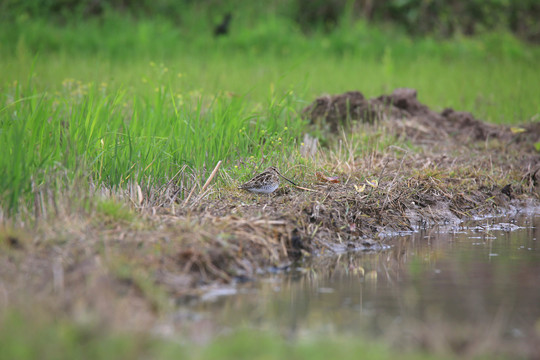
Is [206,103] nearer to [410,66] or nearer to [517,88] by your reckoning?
[517,88]

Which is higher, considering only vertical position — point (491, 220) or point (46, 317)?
point (46, 317)

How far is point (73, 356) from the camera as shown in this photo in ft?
9.02

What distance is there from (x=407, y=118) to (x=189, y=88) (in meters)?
3.07

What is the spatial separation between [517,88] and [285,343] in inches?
401

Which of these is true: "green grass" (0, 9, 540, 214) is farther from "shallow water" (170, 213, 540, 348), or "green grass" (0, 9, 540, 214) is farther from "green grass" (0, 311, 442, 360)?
"green grass" (0, 311, 442, 360)

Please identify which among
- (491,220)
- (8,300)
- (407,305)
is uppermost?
(8,300)

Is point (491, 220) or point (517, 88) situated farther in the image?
point (517, 88)

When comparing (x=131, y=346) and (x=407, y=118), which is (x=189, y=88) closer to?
A: (x=407, y=118)

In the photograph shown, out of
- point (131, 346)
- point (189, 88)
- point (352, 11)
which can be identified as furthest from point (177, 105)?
point (352, 11)

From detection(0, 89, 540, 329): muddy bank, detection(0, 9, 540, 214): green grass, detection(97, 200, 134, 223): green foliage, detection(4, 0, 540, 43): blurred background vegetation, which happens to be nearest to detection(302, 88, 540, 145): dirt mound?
detection(0, 89, 540, 329): muddy bank

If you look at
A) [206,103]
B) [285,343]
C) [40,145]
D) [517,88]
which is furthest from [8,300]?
[517,88]

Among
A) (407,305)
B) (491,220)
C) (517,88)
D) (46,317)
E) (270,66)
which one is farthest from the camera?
(270,66)

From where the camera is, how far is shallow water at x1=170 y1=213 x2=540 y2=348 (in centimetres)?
332

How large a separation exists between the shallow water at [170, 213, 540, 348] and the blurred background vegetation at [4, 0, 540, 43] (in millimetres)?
13837
